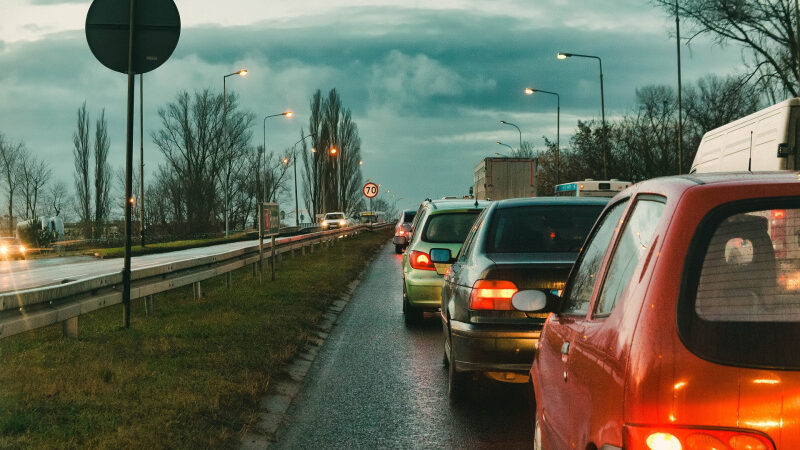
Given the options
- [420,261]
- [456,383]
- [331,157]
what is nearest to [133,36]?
[420,261]

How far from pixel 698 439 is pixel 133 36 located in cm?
934

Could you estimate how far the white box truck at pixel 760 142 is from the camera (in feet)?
34.6

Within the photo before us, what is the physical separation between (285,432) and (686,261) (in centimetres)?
439

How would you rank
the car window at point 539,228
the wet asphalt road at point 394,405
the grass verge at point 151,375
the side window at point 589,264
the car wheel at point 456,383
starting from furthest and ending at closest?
the car window at point 539,228 → the car wheel at point 456,383 → the wet asphalt road at point 394,405 → the grass verge at point 151,375 → the side window at point 589,264

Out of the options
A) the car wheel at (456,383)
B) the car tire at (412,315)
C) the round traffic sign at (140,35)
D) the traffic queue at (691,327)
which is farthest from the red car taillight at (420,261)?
the traffic queue at (691,327)

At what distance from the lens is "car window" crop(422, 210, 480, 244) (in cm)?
1257

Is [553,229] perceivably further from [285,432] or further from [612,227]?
[612,227]

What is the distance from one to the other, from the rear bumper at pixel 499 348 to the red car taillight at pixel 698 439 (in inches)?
162

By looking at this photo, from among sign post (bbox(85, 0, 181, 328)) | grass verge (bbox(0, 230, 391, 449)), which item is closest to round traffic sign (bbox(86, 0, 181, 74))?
sign post (bbox(85, 0, 181, 328))

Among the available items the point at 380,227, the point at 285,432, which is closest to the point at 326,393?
the point at 285,432

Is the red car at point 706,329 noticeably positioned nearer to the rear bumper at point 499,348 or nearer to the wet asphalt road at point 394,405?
the wet asphalt road at point 394,405

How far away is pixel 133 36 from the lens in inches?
410

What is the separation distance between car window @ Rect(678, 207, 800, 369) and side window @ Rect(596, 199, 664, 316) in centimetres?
24

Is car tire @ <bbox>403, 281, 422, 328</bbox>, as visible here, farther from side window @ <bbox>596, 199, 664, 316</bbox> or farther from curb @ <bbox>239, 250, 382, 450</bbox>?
side window @ <bbox>596, 199, 664, 316</bbox>
